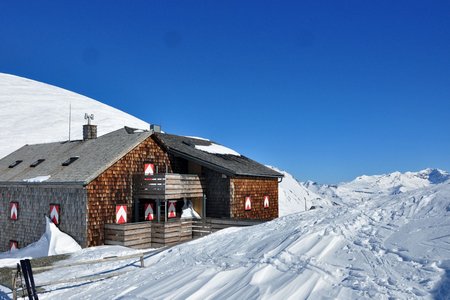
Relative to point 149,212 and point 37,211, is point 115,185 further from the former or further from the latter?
point 37,211

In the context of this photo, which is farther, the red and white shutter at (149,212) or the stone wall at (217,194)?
the stone wall at (217,194)

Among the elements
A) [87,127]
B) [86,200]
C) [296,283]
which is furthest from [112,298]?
[87,127]

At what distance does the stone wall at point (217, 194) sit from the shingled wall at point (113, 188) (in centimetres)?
283

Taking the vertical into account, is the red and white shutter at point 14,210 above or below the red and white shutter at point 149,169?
below

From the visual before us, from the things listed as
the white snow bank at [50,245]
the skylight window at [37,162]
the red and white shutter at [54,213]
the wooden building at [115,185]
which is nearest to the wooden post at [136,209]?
A: the wooden building at [115,185]

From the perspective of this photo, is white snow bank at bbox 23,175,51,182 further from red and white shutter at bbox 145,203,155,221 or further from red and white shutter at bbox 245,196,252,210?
red and white shutter at bbox 245,196,252,210

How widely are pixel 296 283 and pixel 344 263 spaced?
4.25 ft

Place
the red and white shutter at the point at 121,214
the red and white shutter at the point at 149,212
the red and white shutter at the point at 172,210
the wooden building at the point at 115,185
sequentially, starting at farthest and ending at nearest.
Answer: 1. the red and white shutter at the point at 172,210
2. the red and white shutter at the point at 149,212
3. the red and white shutter at the point at 121,214
4. the wooden building at the point at 115,185

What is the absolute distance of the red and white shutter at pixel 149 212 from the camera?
2155 cm

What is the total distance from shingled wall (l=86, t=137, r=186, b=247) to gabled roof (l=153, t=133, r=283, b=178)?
1.08 m

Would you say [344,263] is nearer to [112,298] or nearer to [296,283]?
[296,283]

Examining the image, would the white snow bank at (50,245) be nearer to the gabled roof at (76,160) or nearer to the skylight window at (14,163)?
the gabled roof at (76,160)

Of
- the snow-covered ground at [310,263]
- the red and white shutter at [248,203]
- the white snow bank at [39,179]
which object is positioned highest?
the white snow bank at [39,179]

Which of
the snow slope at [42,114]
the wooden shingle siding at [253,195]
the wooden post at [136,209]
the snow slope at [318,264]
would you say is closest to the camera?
the snow slope at [318,264]
